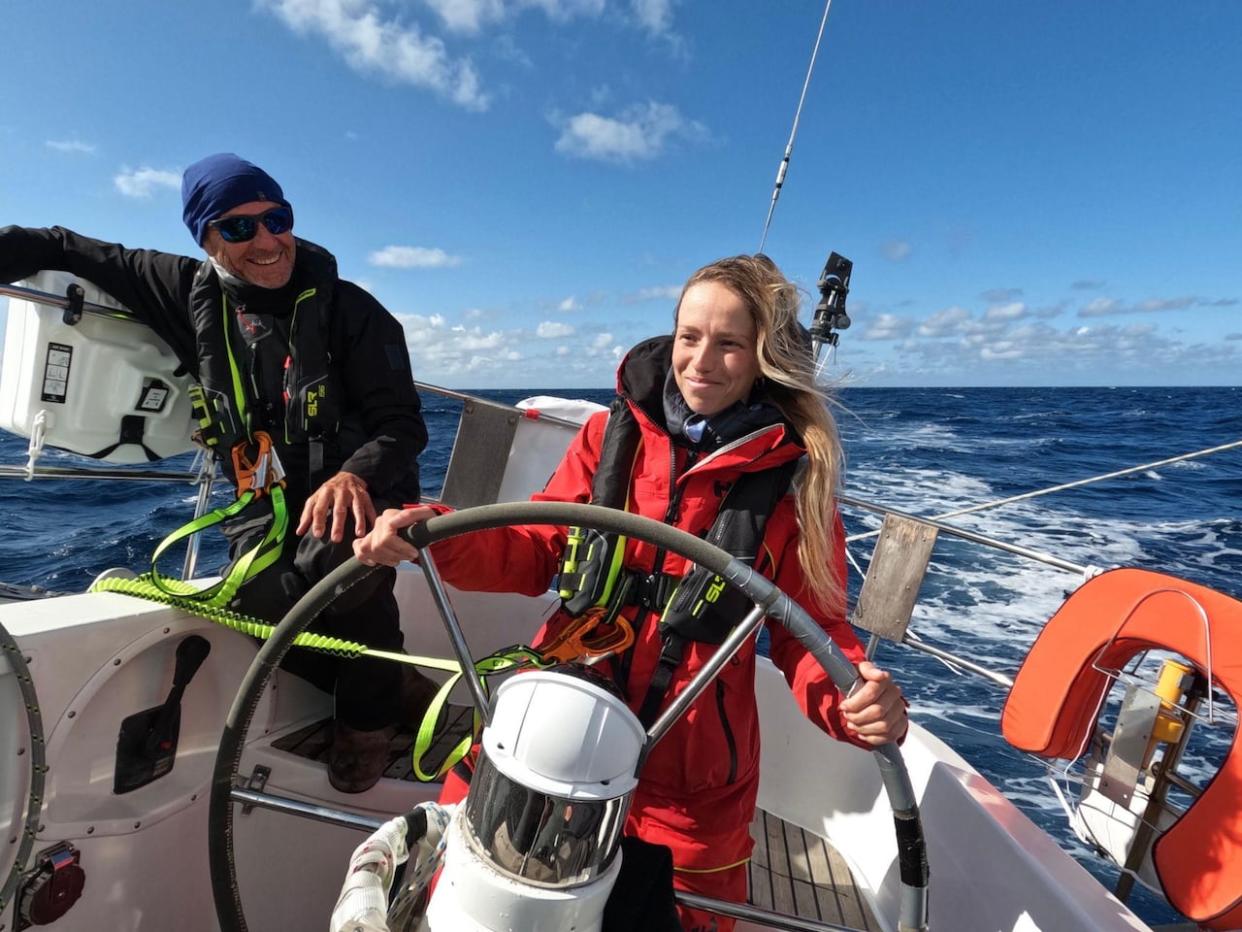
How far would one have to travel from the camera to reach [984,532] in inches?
287

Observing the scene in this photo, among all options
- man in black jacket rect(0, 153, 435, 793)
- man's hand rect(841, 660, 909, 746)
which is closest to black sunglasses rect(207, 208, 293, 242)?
man in black jacket rect(0, 153, 435, 793)

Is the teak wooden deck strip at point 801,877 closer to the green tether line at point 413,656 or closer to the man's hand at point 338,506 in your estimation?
the green tether line at point 413,656

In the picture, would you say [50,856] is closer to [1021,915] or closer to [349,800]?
[349,800]

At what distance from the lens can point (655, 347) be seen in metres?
1.47

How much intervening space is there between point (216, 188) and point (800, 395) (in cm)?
135

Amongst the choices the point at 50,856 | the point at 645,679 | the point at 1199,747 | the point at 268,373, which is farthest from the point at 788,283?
the point at 1199,747

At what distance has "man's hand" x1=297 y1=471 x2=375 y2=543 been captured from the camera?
50.3 inches

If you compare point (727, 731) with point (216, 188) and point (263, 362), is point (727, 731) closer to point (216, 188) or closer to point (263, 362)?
point (263, 362)

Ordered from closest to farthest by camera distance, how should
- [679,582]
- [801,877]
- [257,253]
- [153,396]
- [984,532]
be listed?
[679,582]
[257,253]
[153,396]
[801,877]
[984,532]

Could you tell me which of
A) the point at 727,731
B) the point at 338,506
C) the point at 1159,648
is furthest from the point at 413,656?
the point at 1159,648

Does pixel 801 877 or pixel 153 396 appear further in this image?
pixel 801 877

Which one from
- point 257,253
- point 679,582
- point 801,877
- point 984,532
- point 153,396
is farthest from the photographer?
point 984,532

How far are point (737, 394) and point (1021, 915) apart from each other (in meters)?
1.13

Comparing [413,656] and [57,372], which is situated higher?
[57,372]
